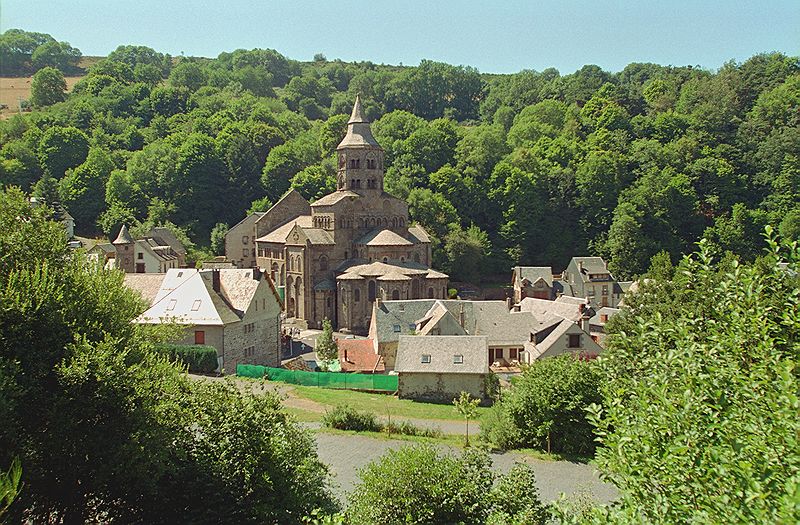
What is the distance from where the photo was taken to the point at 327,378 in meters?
38.8

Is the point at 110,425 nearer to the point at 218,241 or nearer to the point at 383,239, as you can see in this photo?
the point at 383,239

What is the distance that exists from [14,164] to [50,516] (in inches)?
3473

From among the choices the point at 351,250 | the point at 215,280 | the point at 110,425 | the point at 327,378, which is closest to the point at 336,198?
the point at 351,250

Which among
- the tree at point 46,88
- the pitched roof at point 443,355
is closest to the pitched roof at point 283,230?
the pitched roof at point 443,355

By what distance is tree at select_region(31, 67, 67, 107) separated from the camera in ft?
397

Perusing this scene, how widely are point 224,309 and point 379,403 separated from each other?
36.3 feet

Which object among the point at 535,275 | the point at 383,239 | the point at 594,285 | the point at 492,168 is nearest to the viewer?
the point at 383,239

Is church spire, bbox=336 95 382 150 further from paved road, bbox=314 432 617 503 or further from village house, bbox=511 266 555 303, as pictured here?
paved road, bbox=314 432 617 503

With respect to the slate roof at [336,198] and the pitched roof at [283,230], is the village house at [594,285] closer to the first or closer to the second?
the slate roof at [336,198]

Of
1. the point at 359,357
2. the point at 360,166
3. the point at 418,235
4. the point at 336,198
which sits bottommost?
the point at 359,357

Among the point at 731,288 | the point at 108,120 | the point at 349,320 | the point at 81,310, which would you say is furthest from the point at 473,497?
the point at 108,120

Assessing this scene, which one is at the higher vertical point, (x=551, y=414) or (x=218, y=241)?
(x=218, y=241)

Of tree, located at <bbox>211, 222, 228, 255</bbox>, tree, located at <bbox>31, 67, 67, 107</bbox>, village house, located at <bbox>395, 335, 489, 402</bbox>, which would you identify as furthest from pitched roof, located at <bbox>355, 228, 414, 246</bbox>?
tree, located at <bbox>31, 67, 67, 107</bbox>

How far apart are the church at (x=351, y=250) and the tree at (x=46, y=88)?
74730 mm
